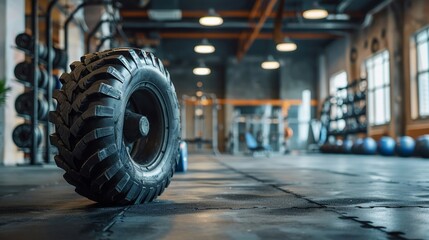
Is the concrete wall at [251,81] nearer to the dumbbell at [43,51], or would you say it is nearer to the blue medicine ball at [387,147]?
the blue medicine ball at [387,147]

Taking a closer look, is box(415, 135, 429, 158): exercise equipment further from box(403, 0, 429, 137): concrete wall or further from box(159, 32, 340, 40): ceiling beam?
Result: box(159, 32, 340, 40): ceiling beam

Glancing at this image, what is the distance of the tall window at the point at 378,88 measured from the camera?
16.2 meters

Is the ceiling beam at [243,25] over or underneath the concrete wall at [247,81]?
over

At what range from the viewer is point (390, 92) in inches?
605

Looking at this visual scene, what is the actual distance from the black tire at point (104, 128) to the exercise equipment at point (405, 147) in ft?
34.7

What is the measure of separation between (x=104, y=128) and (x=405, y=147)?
1122 centimetres

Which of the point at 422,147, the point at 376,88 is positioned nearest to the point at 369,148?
the point at 376,88

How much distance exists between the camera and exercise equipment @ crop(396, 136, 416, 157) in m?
12.2

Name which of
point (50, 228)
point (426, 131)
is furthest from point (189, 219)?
point (426, 131)

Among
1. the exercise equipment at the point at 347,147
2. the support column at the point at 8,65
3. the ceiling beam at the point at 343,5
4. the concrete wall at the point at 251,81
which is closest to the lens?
the support column at the point at 8,65

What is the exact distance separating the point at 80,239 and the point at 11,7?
800cm

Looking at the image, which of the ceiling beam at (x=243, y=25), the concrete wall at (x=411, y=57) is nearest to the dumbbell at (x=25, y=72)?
the concrete wall at (x=411, y=57)

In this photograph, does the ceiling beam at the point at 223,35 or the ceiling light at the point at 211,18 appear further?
the ceiling beam at the point at 223,35

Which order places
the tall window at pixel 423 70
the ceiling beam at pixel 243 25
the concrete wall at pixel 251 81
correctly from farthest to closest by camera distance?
1. the concrete wall at pixel 251 81
2. the ceiling beam at pixel 243 25
3. the tall window at pixel 423 70
